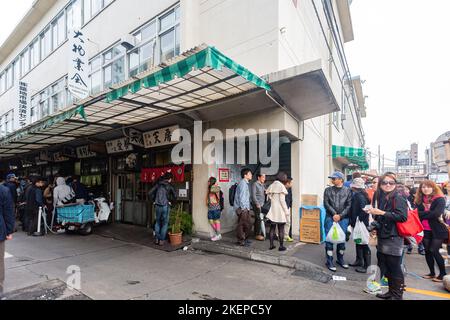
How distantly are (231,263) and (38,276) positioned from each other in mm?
3958

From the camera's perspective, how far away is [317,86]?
588 cm

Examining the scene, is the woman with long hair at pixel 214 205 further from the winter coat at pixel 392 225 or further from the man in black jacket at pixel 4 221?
the man in black jacket at pixel 4 221

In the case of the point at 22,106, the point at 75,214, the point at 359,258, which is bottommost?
the point at 359,258

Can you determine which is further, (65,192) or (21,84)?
(21,84)

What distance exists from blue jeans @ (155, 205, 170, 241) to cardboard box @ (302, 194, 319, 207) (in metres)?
4.17

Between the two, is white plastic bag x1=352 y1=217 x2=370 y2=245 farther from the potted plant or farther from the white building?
the potted plant

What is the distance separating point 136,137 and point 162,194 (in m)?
2.72

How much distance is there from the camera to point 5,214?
4320mm

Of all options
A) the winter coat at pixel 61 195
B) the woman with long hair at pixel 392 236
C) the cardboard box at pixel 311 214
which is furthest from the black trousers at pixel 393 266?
the winter coat at pixel 61 195

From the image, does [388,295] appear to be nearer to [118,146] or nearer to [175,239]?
[175,239]

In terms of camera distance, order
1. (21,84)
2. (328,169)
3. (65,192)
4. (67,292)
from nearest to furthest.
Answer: (67,292) < (65,192) < (328,169) < (21,84)

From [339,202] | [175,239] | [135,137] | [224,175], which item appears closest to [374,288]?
[339,202]
